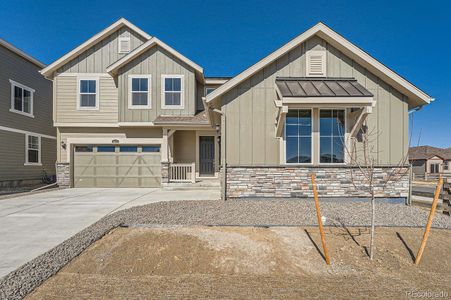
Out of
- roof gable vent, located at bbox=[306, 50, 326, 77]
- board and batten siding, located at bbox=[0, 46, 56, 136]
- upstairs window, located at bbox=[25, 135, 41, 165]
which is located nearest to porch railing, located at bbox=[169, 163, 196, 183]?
roof gable vent, located at bbox=[306, 50, 326, 77]

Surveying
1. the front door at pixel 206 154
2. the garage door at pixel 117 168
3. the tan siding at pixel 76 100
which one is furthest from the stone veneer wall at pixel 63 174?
the front door at pixel 206 154

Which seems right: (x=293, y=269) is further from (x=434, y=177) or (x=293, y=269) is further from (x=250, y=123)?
(x=434, y=177)

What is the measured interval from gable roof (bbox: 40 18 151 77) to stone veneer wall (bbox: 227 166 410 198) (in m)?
10.4

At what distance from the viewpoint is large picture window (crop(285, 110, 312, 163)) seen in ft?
25.2

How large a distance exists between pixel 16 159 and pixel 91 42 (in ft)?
25.8

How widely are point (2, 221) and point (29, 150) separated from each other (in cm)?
1020

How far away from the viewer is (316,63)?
8094mm

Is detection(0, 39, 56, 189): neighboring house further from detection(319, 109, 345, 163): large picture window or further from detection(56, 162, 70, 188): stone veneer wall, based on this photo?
detection(319, 109, 345, 163): large picture window

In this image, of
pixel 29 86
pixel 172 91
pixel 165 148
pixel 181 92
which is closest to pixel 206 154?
pixel 165 148

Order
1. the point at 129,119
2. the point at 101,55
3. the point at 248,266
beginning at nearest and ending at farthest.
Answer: the point at 248,266, the point at 129,119, the point at 101,55

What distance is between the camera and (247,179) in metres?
7.56

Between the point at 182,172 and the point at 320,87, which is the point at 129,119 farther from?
the point at 320,87

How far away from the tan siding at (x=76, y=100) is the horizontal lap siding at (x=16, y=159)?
10.5 feet

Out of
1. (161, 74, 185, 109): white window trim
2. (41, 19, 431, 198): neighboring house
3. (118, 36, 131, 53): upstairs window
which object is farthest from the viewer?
(118, 36, 131, 53): upstairs window
